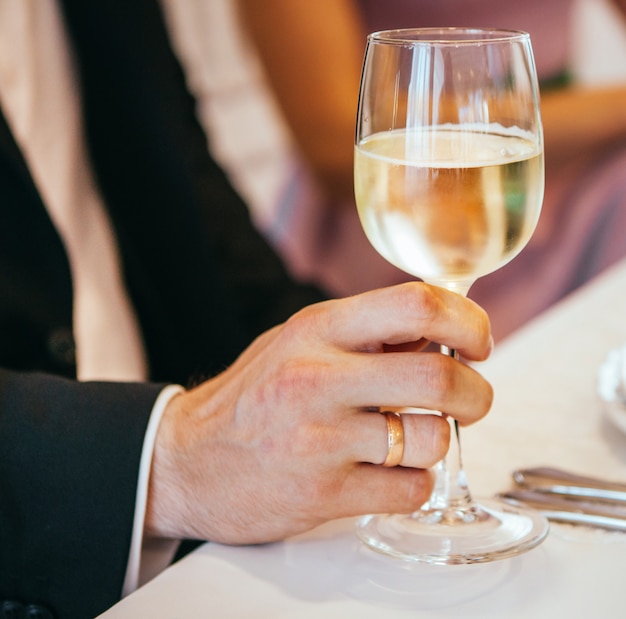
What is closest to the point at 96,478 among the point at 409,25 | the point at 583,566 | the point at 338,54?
the point at 583,566

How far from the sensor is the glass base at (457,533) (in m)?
0.50

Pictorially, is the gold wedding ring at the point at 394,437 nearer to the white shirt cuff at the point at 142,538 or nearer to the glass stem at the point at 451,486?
the glass stem at the point at 451,486

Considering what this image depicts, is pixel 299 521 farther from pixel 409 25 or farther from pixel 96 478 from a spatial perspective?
pixel 409 25

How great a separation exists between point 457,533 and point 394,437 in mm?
74

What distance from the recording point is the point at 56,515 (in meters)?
0.56

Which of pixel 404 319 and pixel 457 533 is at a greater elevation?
pixel 404 319

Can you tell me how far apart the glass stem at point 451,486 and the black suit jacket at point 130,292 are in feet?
0.60

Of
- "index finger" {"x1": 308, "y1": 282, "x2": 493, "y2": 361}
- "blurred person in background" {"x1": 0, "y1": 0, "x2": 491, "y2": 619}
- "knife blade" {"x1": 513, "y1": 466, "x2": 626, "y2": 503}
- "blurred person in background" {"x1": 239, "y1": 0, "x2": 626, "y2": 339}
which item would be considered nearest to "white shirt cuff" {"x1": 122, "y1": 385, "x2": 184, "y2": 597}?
"blurred person in background" {"x1": 0, "y1": 0, "x2": 491, "y2": 619}

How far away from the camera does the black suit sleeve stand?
0.55 meters

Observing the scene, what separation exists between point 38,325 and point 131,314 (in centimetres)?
24

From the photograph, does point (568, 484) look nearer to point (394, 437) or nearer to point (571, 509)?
point (571, 509)

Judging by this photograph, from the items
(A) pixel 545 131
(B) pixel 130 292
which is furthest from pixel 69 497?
(A) pixel 545 131

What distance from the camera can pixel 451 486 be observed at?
1.80 feet

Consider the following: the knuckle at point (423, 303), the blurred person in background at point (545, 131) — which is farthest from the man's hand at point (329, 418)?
the blurred person in background at point (545, 131)
